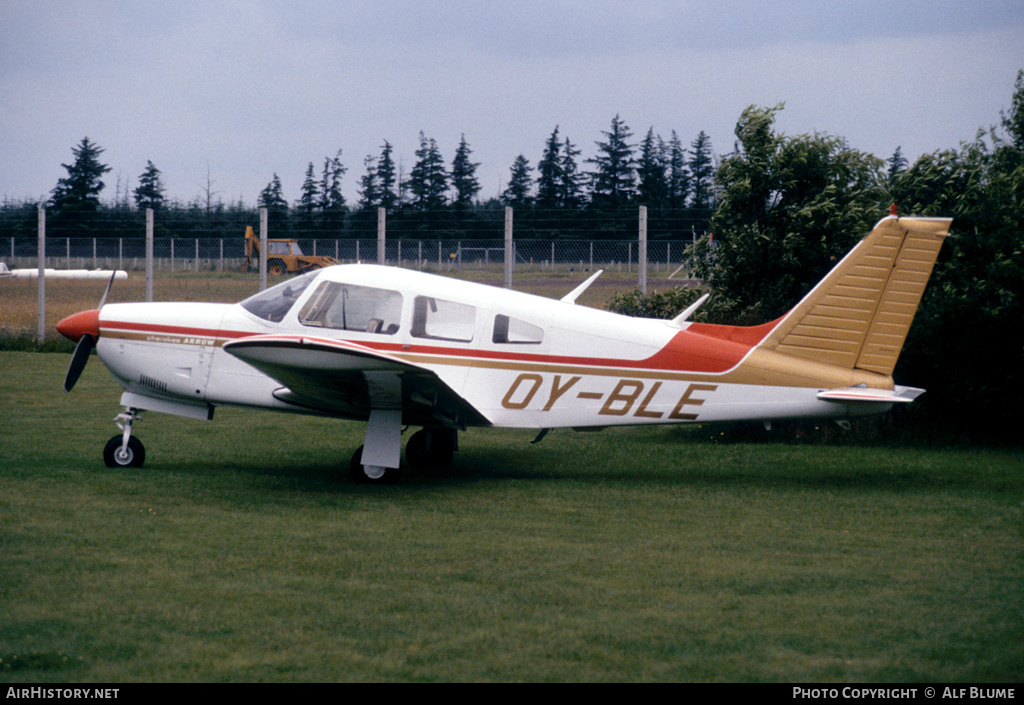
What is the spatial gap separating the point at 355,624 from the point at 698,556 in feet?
8.64

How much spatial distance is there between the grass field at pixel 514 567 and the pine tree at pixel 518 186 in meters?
21.2

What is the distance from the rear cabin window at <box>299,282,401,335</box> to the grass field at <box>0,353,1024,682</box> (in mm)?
1568

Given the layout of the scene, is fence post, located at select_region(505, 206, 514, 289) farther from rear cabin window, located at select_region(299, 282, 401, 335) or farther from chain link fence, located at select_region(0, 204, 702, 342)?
rear cabin window, located at select_region(299, 282, 401, 335)

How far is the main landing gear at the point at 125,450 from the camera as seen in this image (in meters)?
9.45

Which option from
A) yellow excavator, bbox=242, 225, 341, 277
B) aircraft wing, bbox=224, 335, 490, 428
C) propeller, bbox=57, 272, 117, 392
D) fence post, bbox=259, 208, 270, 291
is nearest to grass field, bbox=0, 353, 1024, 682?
aircraft wing, bbox=224, 335, 490, 428

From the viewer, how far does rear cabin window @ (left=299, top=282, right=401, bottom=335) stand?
9.16 m

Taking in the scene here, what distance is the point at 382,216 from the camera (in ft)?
60.2

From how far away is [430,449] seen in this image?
10.4 metres

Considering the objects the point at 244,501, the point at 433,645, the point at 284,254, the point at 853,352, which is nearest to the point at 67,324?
the point at 244,501

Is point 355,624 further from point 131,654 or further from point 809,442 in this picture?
point 809,442

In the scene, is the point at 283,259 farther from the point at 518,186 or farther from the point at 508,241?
the point at 518,186

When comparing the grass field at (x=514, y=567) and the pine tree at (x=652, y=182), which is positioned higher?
the pine tree at (x=652, y=182)

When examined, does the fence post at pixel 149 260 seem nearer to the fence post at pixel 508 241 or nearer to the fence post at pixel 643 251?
the fence post at pixel 508 241

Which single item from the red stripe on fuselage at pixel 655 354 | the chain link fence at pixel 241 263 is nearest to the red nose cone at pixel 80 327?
the red stripe on fuselage at pixel 655 354
